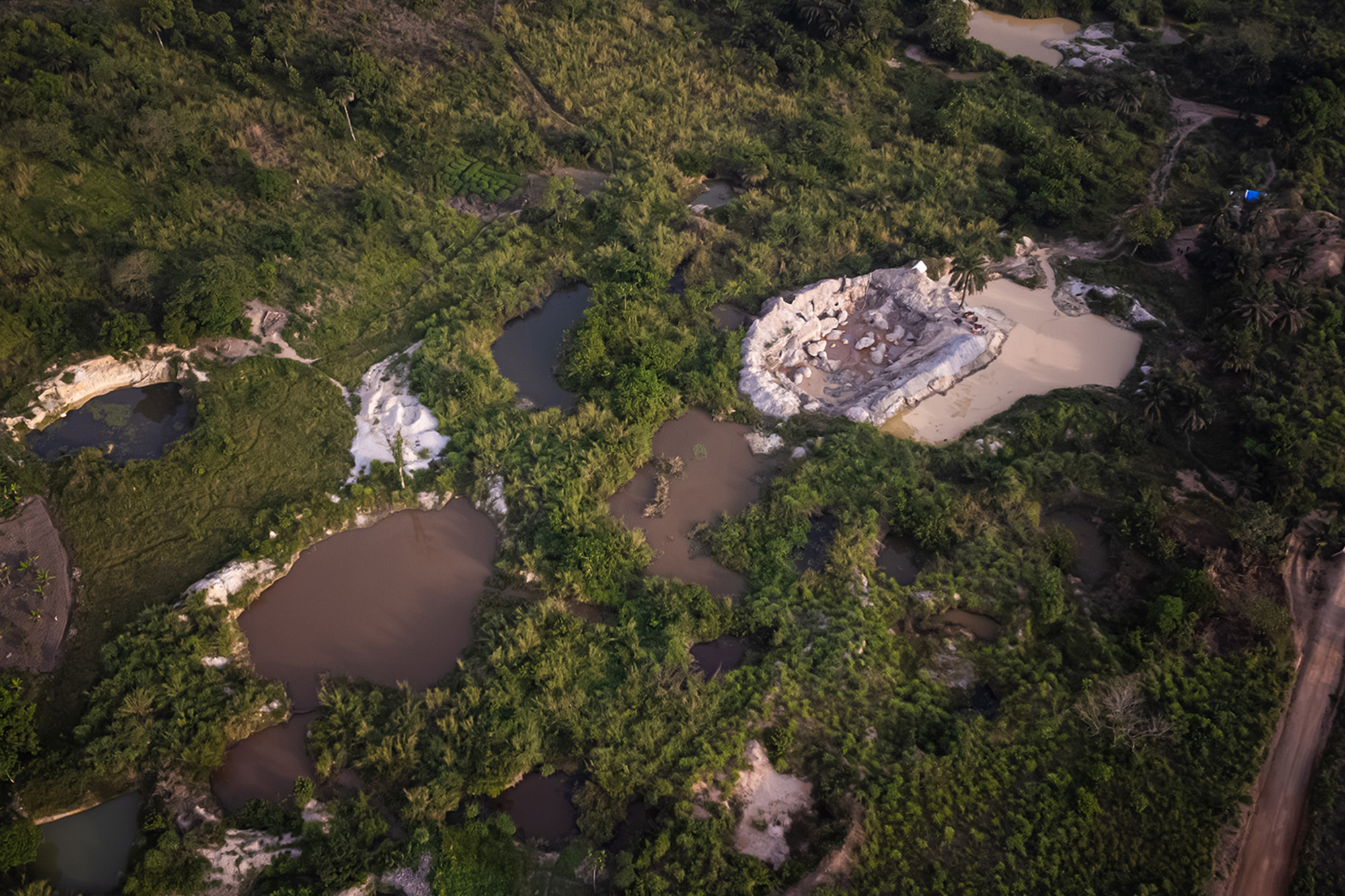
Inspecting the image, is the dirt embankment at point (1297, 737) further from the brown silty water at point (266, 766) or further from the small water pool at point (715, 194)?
the small water pool at point (715, 194)

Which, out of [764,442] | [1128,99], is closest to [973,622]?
[764,442]

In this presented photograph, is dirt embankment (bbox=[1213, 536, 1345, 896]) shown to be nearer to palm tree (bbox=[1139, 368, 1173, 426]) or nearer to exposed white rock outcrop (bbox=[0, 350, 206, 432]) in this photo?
palm tree (bbox=[1139, 368, 1173, 426])

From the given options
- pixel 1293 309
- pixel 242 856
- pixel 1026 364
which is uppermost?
pixel 1293 309

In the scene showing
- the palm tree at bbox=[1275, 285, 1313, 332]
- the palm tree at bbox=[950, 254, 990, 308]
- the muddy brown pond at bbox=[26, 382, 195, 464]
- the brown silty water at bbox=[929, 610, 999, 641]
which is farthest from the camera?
the palm tree at bbox=[950, 254, 990, 308]

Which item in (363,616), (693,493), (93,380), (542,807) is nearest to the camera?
(542,807)

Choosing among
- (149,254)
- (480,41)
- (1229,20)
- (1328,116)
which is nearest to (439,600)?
(149,254)

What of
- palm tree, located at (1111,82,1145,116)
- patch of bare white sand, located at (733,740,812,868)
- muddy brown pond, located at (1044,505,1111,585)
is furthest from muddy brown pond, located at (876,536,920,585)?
palm tree, located at (1111,82,1145,116)

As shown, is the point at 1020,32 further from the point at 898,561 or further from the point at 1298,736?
the point at 1298,736
